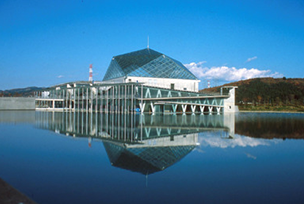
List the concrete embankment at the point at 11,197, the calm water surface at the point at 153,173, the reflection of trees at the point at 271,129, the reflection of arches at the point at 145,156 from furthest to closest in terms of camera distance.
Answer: the reflection of trees at the point at 271,129
the reflection of arches at the point at 145,156
the calm water surface at the point at 153,173
the concrete embankment at the point at 11,197

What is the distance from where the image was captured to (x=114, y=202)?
5.12 metres

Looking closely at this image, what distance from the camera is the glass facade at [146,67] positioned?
60688mm

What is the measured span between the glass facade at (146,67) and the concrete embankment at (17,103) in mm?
21857

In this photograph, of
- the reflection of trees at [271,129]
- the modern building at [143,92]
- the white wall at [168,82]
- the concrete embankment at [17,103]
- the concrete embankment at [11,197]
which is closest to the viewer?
the concrete embankment at [11,197]

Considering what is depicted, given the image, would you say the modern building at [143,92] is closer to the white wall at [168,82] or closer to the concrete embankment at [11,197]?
the white wall at [168,82]

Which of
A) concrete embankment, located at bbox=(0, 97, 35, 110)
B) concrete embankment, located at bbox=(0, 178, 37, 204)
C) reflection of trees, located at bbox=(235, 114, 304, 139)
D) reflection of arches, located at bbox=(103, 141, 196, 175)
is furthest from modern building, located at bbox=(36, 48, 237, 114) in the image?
concrete embankment, located at bbox=(0, 178, 37, 204)

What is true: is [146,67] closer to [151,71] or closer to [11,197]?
[151,71]

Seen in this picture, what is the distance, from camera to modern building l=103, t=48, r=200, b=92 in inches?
2370

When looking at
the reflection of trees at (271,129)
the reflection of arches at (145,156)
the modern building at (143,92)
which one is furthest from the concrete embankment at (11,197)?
the modern building at (143,92)

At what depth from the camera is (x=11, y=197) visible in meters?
4.78

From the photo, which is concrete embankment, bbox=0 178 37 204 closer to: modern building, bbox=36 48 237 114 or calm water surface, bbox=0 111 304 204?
calm water surface, bbox=0 111 304 204

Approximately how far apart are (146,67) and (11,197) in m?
57.7

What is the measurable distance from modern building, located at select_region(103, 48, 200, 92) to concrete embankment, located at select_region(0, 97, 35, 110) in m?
21.8

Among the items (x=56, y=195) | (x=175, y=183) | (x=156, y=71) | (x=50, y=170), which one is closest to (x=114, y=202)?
(x=56, y=195)
